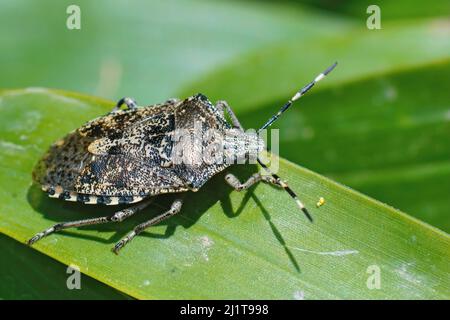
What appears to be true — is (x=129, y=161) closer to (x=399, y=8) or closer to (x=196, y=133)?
(x=196, y=133)

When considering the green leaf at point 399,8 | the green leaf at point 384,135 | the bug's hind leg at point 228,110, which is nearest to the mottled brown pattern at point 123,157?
the bug's hind leg at point 228,110

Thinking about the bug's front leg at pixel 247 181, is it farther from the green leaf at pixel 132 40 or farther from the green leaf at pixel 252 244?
the green leaf at pixel 132 40

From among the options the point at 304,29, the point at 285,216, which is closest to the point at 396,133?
the point at 285,216

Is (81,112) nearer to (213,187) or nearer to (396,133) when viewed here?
(213,187)

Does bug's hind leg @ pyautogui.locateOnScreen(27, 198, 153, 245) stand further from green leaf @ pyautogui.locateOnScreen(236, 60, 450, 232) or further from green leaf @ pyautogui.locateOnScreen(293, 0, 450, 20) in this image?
green leaf @ pyautogui.locateOnScreen(293, 0, 450, 20)

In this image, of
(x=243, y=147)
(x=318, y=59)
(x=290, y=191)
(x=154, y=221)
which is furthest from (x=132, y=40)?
(x=290, y=191)
